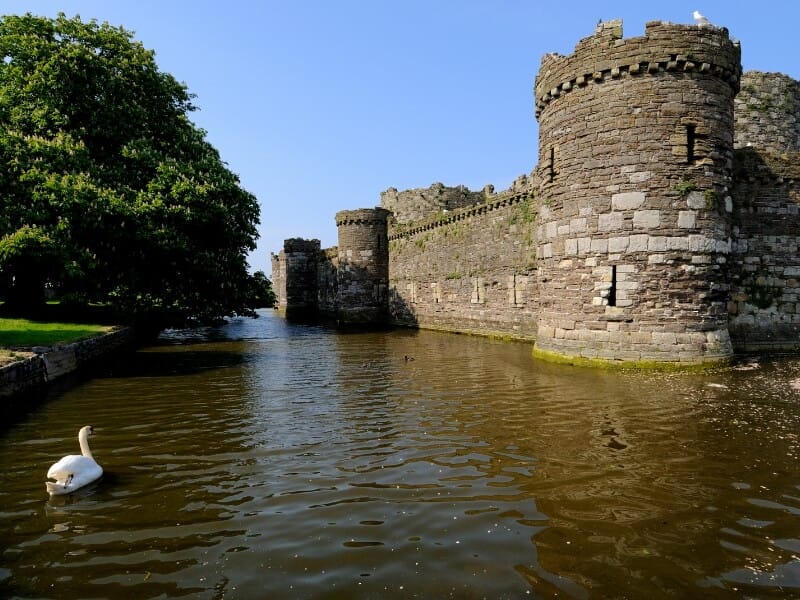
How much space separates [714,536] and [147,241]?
17777 millimetres

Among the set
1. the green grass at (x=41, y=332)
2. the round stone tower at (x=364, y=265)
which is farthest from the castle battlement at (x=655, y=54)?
the round stone tower at (x=364, y=265)

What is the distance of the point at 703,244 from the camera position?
42.6ft

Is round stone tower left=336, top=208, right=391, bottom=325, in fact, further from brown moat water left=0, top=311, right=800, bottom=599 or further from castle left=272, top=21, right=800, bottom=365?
brown moat water left=0, top=311, right=800, bottom=599

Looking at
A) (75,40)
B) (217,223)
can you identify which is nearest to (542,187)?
(217,223)

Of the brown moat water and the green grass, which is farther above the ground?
the green grass

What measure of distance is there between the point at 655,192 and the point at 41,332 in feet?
57.7

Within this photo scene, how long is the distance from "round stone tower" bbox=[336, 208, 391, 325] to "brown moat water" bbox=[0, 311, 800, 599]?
24553 millimetres

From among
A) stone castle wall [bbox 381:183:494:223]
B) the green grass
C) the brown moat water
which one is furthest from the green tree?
stone castle wall [bbox 381:183:494:223]

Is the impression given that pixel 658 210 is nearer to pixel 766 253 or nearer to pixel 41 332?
pixel 766 253

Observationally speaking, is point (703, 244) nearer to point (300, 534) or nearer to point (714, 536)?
point (714, 536)

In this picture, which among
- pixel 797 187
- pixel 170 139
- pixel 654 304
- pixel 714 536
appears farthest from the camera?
pixel 170 139

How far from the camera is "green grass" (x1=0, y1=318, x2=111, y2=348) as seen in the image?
43.2ft

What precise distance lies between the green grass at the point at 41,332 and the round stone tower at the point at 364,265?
18514 millimetres

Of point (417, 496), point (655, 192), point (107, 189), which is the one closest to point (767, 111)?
point (655, 192)
